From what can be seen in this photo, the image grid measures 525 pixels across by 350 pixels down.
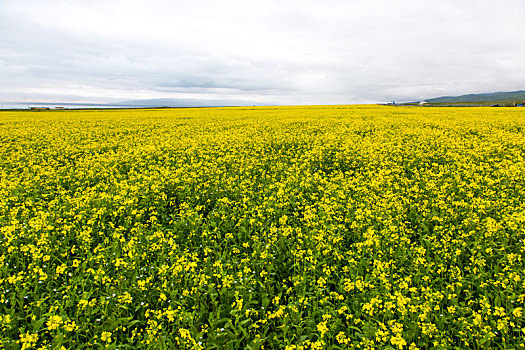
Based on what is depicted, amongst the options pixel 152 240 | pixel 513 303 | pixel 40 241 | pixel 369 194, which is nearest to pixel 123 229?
pixel 152 240

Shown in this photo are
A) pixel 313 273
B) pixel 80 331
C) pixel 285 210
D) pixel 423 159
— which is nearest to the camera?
pixel 80 331

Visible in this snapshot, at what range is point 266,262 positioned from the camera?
473 centimetres

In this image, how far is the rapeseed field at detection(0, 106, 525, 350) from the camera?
3533mm

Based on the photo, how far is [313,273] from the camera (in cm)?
464

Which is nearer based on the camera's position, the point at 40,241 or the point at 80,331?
the point at 80,331

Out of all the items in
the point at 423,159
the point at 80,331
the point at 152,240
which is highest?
the point at 423,159

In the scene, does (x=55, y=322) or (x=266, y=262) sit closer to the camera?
(x=55, y=322)

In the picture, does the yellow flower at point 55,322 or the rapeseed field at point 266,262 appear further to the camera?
the rapeseed field at point 266,262

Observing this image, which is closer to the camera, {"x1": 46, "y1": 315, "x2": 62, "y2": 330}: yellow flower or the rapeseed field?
{"x1": 46, "y1": 315, "x2": 62, "y2": 330}: yellow flower

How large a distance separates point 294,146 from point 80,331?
39.0 ft

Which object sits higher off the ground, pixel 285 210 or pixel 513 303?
pixel 285 210

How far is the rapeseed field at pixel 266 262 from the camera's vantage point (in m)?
3.53

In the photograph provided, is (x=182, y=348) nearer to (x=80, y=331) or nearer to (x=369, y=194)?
(x=80, y=331)

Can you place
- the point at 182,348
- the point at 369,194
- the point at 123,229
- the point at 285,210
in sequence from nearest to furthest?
the point at 182,348 < the point at 123,229 < the point at 285,210 < the point at 369,194
